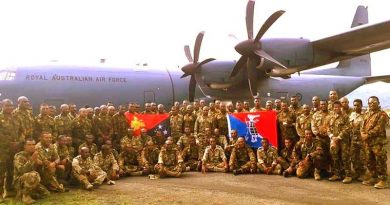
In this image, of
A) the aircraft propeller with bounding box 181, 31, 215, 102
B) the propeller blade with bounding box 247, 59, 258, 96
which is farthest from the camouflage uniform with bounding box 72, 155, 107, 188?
the aircraft propeller with bounding box 181, 31, 215, 102

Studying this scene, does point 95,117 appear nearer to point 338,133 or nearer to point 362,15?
point 338,133

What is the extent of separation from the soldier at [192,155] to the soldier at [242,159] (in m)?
1.03

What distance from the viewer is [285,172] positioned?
9.54 m

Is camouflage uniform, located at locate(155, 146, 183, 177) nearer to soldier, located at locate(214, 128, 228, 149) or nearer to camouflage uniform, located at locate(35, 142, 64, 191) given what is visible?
soldier, located at locate(214, 128, 228, 149)

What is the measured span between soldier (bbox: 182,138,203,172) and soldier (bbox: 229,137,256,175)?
1034 mm

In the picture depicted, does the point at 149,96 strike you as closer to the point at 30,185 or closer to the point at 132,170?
the point at 132,170

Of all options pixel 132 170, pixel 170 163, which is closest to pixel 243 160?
pixel 170 163

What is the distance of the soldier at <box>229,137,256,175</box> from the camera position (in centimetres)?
1016

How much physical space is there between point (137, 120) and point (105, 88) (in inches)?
138

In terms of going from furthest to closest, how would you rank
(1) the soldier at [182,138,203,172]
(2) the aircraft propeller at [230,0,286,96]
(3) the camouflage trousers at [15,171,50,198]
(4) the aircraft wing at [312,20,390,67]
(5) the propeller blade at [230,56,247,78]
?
(5) the propeller blade at [230,56,247,78], (2) the aircraft propeller at [230,0,286,96], (4) the aircraft wing at [312,20,390,67], (1) the soldier at [182,138,203,172], (3) the camouflage trousers at [15,171,50,198]

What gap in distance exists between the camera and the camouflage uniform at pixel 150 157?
33.2 feet

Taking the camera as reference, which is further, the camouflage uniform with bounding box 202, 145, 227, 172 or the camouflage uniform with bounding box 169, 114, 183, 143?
the camouflage uniform with bounding box 169, 114, 183, 143

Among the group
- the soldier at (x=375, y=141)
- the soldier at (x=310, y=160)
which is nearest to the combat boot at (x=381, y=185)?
the soldier at (x=375, y=141)

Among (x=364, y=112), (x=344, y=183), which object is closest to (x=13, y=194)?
(x=344, y=183)
